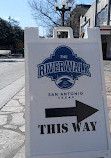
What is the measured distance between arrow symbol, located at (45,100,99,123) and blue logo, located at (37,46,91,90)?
251mm

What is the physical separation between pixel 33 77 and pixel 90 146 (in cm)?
101

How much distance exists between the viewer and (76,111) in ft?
6.48

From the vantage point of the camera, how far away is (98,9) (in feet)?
84.9

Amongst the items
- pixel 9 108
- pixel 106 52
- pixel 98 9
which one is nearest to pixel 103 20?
pixel 98 9

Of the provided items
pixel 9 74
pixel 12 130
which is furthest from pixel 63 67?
pixel 9 74

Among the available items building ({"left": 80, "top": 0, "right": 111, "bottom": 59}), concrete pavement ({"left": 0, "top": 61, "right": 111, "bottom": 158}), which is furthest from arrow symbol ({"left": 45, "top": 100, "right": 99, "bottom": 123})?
building ({"left": 80, "top": 0, "right": 111, "bottom": 59})

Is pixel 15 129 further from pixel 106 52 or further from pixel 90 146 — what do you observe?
pixel 106 52

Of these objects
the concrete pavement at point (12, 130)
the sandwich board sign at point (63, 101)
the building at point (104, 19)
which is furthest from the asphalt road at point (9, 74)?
the building at point (104, 19)

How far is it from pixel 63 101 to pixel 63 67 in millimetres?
389

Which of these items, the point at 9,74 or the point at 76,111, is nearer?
the point at 76,111

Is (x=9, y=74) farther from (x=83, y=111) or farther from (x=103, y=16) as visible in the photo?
(x=103, y=16)

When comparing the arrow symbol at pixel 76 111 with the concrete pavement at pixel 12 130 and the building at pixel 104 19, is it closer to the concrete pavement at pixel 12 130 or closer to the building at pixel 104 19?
the concrete pavement at pixel 12 130

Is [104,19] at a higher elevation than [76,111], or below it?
higher

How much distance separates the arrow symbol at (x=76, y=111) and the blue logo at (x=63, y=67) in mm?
251
